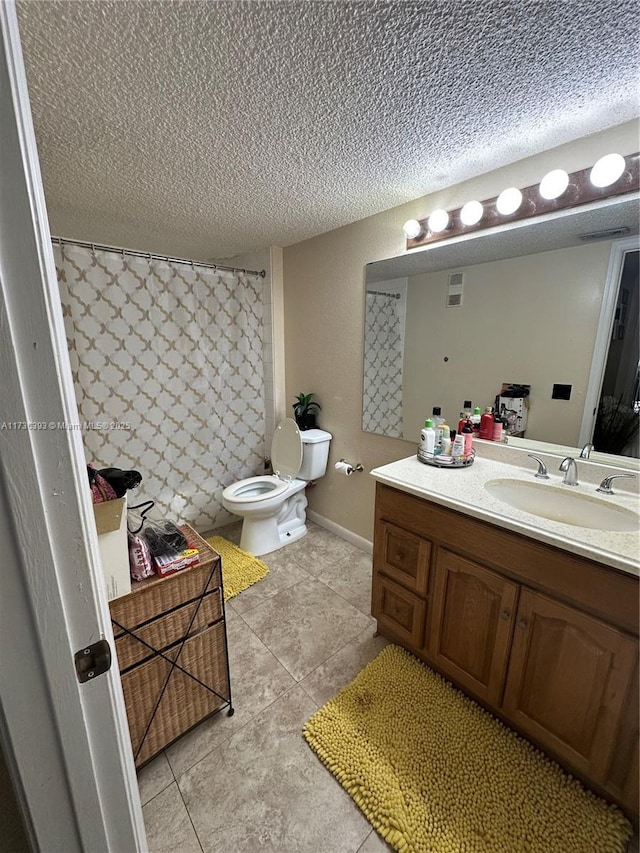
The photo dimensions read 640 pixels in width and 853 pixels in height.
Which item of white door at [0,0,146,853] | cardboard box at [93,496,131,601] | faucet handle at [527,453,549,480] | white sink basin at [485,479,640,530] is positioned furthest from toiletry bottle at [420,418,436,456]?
white door at [0,0,146,853]

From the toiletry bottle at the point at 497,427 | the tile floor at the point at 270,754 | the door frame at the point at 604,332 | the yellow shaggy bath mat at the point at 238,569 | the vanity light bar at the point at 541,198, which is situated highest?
the vanity light bar at the point at 541,198

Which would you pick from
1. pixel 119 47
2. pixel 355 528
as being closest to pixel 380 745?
pixel 355 528

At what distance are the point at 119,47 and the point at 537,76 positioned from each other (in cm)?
114

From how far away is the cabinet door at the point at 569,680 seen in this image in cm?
94

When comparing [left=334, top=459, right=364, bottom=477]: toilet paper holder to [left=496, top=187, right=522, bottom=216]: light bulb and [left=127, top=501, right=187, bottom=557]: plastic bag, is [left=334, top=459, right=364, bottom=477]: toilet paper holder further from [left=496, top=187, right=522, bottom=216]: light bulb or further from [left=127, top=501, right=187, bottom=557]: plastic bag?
[left=496, top=187, right=522, bottom=216]: light bulb

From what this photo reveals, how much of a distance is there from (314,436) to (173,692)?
1.57 metres

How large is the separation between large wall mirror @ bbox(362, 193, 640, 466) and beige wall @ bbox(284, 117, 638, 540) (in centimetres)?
16

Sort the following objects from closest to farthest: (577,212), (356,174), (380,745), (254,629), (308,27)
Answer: (308,27) → (380,745) → (577,212) → (356,174) → (254,629)

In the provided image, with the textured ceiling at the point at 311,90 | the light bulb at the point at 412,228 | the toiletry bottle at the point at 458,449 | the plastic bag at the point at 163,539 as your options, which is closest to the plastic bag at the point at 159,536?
the plastic bag at the point at 163,539

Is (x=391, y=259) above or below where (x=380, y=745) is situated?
above

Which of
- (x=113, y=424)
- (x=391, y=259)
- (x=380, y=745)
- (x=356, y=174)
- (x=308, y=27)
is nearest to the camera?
(x=308, y=27)

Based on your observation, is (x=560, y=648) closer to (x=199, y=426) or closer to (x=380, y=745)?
(x=380, y=745)

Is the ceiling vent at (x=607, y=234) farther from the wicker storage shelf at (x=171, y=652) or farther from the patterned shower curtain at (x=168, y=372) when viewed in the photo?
the patterned shower curtain at (x=168, y=372)

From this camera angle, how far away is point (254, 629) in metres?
1.71
